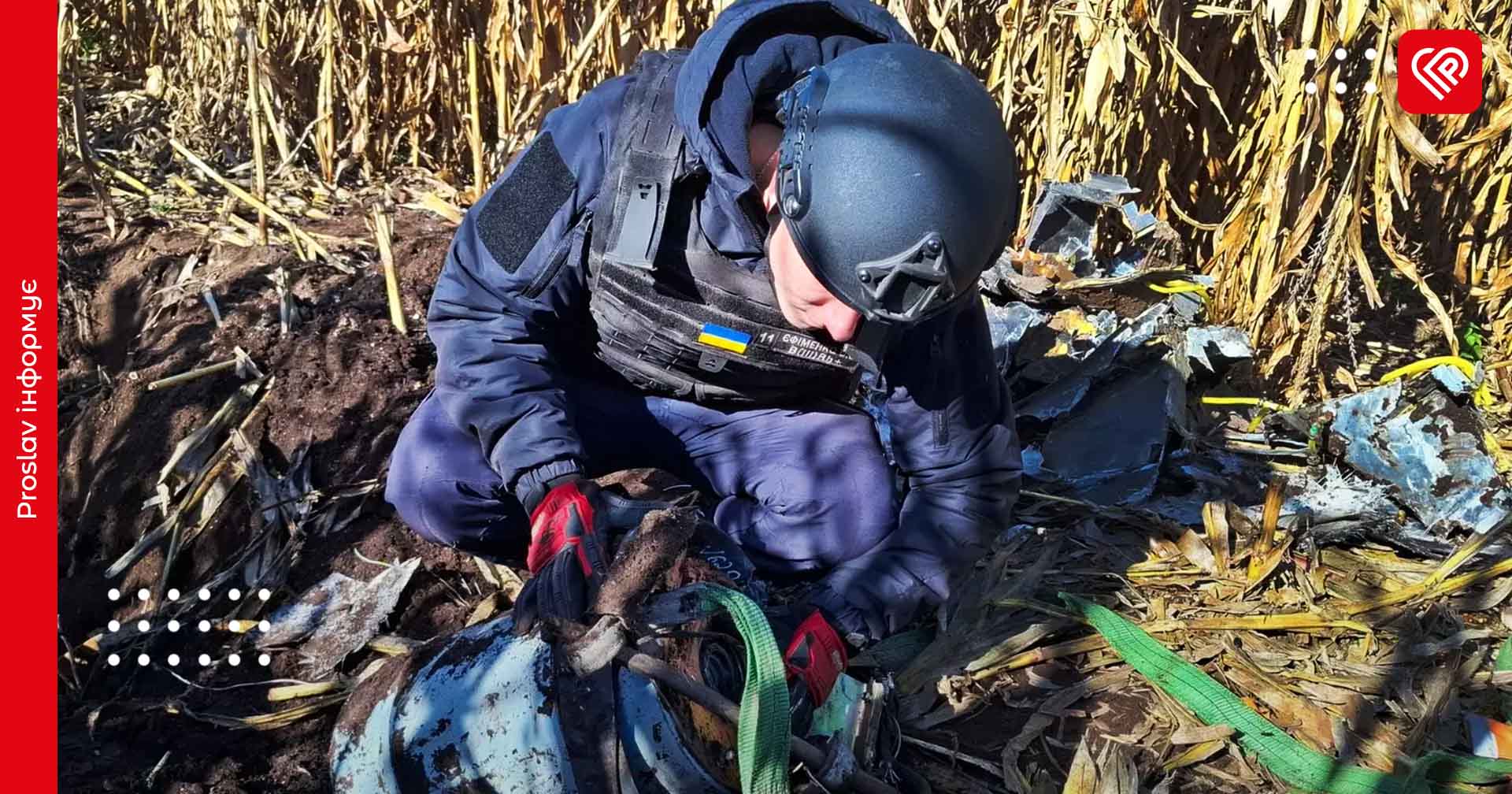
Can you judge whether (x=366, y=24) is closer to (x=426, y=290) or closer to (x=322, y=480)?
(x=426, y=290)

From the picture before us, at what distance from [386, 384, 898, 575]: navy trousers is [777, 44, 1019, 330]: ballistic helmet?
0.80m

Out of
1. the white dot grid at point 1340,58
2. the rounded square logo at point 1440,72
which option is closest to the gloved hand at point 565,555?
the white dot grid at point 1340,58

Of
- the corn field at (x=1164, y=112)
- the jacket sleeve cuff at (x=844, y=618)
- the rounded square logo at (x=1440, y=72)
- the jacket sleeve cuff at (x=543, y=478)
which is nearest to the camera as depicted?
the jacket sleeve cuff at (x=844, y=618)

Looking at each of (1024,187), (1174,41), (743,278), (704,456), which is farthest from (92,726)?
(1174,41)

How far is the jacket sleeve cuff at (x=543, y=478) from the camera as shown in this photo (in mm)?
2219

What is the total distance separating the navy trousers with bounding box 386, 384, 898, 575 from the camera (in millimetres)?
2574

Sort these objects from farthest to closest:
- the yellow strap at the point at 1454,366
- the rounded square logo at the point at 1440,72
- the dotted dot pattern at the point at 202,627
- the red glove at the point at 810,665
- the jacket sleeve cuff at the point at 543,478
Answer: the yellow strap at the point at 1454,366, the rounded square logo at the point at 1440,72, the dotted dot pattern at the point at 202,627, the jacket sleeve cuff at the point at 543,478, the red glove at the point at 810,665

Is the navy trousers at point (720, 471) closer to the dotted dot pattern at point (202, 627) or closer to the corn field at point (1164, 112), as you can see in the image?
the dotted dot pattern at point (202, 627)

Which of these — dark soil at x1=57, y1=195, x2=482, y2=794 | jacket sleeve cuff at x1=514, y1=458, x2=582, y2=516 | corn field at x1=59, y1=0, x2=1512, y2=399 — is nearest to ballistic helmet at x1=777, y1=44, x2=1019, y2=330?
jacket sleeve cuff at x1=514, y1=458, x2=582, y2=516

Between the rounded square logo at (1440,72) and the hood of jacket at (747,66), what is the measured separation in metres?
1.76

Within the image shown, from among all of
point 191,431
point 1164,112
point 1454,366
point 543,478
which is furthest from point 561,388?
point 1454,366

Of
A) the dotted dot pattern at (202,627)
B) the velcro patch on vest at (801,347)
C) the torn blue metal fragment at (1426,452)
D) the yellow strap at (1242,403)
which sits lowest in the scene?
the dotted dot pattern at (202,627)

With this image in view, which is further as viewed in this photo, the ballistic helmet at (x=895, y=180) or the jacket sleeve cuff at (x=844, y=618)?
the jacket sleeve cuff at (x=844, y=618)

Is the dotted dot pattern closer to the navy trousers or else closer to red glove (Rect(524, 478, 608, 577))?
the navy trousers
